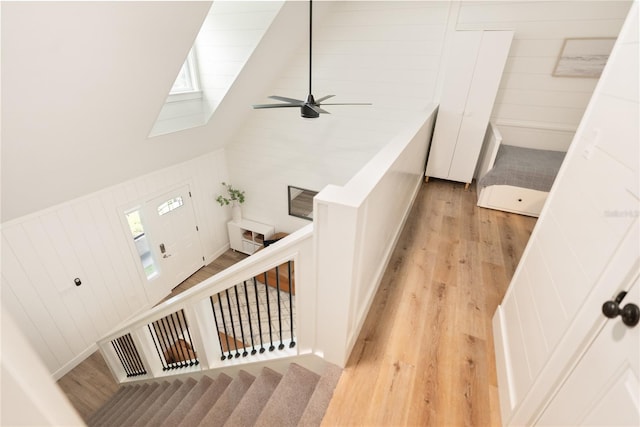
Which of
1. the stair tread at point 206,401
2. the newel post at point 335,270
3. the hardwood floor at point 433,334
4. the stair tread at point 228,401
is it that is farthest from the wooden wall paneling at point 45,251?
the hardwood floor at point 433,334

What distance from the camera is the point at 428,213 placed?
3.19 m

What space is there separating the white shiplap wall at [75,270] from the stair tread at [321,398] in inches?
142

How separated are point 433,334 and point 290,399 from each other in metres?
0.93

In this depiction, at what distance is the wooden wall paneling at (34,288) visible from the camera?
317cm

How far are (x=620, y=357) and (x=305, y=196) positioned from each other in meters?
5.09

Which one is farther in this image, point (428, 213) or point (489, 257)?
point (428, 213)

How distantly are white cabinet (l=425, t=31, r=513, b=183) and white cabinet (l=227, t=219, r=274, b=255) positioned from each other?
3449mm

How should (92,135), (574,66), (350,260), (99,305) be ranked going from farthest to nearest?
(99,305) < (574,66) < (92,135) < (350,260)

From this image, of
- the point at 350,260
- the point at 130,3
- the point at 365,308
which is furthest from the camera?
the point at 130,3

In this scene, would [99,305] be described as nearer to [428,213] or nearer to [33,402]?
[428,213]

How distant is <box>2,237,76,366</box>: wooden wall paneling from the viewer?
315 centimetres

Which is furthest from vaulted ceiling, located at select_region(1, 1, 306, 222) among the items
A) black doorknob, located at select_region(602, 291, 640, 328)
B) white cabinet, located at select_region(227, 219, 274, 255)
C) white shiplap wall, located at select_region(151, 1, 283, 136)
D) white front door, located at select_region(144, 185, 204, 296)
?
black doorknob, located at select_region(602, 291, 640, 328)

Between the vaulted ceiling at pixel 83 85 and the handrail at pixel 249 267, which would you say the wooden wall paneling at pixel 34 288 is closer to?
the vaulted ceiling at pixel 83 85

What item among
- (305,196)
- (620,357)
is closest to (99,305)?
(305,196)
